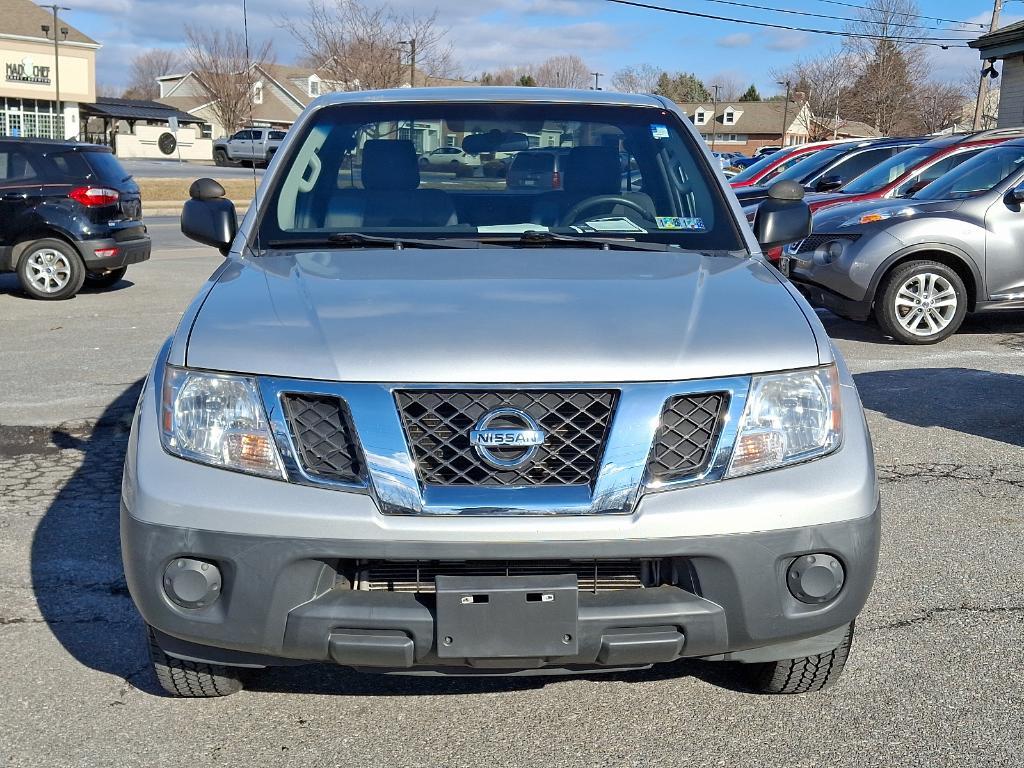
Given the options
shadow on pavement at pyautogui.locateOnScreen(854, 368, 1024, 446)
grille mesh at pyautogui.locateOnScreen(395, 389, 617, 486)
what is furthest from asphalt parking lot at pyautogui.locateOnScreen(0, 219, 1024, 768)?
shadow on pavement at pyautogui.locateOnScreen(854, 368, 1024, 446)

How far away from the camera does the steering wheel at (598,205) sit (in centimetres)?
421

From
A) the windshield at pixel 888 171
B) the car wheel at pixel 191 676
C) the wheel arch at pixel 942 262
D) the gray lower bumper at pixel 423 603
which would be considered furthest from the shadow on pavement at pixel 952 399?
the windshield at pixel 888 171

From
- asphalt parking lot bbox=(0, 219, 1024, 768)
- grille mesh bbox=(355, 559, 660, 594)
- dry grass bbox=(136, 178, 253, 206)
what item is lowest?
dry grass bbox=(136, 178, 253, 206)

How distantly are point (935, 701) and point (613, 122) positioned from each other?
2424mm

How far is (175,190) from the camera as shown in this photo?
3266 cm

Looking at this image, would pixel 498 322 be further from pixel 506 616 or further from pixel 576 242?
pixel 576 242

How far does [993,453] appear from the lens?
6.18m

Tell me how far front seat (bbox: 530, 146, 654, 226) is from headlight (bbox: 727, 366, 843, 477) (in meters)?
1.39

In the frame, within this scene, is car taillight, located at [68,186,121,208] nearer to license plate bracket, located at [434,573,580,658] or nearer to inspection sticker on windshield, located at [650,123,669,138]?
inspection sticker on windshield, located at [650,123,669,138]

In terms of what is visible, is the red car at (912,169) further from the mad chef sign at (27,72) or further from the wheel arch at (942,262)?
the mad chef sign at (27,72)

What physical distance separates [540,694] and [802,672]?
75cm

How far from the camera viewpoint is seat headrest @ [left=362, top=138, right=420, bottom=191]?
4297mm

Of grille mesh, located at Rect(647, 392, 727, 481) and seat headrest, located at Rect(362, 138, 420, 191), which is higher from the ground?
seat headrest, located at Rect(362, 138, 420, 191)


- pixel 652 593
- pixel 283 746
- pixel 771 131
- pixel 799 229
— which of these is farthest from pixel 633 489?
pixel 771 131
